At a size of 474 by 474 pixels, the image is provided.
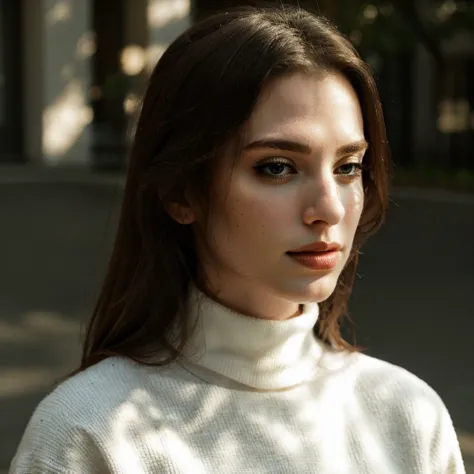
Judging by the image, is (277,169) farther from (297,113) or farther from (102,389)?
(102,389)

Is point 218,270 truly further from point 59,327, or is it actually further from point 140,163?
point 59,327

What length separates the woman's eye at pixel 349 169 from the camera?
166 cm

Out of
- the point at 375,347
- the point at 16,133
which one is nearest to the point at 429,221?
the point at 375,347

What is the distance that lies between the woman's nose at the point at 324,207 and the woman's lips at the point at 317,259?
47mm

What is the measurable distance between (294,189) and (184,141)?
18 centimetres

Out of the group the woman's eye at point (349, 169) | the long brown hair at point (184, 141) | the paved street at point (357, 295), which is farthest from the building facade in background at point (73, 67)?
the woman's eye at point (349, 169)

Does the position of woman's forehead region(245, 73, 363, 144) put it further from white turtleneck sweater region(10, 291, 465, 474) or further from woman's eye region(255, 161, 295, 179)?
white turtleneck sweater region(10, 291, 465, 474)

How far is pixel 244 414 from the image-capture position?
1.67 meters

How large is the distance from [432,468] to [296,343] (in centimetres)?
29

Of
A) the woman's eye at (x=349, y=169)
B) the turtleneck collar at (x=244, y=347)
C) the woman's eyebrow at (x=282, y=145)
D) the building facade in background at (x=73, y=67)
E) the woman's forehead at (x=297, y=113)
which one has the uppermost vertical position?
the woman's forehead at (x=297, y=113)

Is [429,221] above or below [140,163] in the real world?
below

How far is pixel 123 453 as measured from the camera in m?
1.54

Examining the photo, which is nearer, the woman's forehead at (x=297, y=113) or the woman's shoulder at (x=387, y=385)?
the woman's forehead at (x=297, y=113)

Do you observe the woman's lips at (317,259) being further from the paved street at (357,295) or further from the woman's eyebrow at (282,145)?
the paved street at (357,295)
